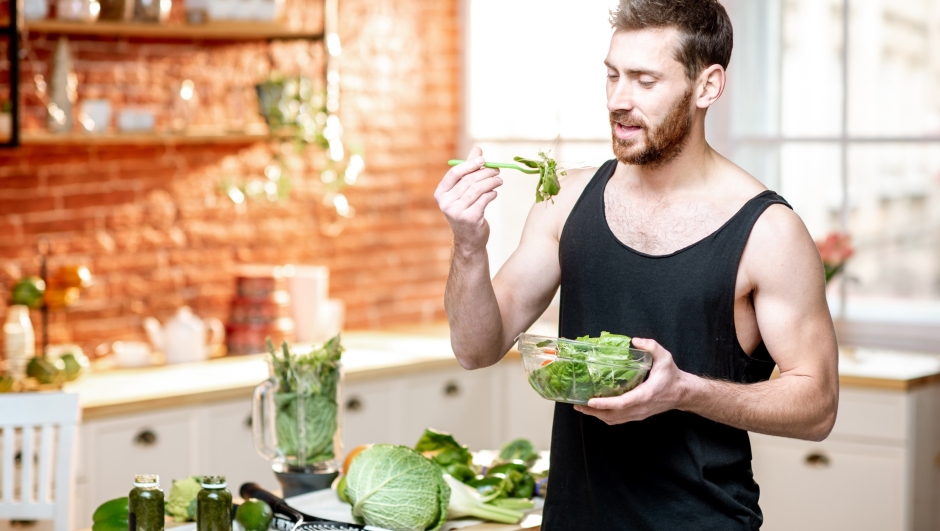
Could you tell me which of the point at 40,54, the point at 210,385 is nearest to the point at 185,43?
the point at 40,54

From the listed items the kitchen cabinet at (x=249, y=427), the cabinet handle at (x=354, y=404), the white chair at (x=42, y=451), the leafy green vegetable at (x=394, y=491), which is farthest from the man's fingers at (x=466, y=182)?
the cabinet handle at (x=354, y=404)

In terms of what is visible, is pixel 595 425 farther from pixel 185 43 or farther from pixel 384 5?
pixel 384 5

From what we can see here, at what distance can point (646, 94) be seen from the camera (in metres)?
1.85

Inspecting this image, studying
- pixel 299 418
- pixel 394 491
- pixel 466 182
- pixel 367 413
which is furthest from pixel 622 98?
pixel 367 413

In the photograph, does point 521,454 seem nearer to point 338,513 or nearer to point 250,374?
point 338,513

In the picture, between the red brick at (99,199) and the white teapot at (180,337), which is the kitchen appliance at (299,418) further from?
the red brick at (99,199)

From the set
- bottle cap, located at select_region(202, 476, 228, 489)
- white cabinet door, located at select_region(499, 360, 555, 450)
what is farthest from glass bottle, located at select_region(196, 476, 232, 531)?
white cabinet door, located at select_region(499, 360, 555, 450)

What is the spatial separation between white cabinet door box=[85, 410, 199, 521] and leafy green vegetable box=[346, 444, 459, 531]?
152 cm

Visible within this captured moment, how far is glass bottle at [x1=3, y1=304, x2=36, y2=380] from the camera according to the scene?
340cm

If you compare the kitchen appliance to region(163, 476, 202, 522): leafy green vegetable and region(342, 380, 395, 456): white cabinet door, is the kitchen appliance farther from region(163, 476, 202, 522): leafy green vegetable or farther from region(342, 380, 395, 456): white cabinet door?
region(342, 380, 395, 456): white cabinet door

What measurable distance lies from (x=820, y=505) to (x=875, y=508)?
169 millimetres

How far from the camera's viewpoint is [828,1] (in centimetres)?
428

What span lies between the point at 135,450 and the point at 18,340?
0.50 metres

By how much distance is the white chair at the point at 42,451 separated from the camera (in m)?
2.54
